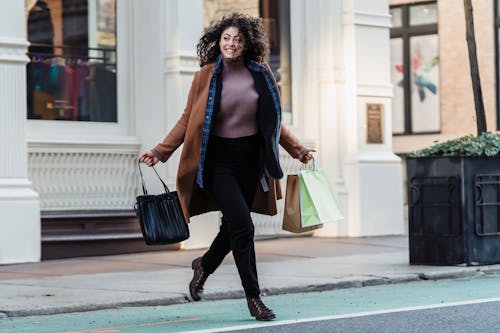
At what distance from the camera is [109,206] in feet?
46.4

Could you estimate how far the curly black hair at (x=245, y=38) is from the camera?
794 centimetres

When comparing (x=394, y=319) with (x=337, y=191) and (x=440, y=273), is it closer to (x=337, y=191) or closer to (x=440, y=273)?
(x=440, y=273)

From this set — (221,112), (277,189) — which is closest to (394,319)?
(277,189)

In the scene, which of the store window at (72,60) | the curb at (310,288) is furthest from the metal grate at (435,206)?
the store window at (72,60)

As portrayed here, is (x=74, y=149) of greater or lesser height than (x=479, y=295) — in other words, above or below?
above

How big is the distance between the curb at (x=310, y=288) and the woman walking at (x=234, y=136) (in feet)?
4.19

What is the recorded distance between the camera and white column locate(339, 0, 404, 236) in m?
15.9

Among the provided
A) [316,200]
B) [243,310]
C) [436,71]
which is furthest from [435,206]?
[436,71]

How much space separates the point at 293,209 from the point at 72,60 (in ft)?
21.7

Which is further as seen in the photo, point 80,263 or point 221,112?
point 80,263

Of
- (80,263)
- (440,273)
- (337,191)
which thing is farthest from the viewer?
(337,191)

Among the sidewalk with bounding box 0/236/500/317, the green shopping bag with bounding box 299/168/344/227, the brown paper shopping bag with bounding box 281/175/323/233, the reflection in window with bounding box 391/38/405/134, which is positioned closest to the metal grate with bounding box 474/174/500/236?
the sidewalk with bounding box 0/236/500/317

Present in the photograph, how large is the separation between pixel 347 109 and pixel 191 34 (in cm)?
280

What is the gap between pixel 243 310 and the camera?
870 centimetres
